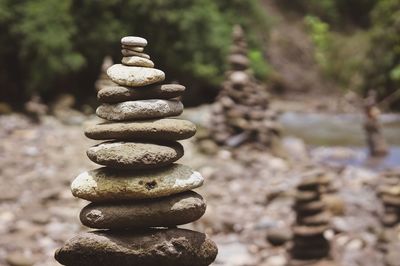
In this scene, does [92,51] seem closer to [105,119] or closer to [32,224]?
[32,224]

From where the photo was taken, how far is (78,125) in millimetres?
16938

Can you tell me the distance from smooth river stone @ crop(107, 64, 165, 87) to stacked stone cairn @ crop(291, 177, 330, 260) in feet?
11.4

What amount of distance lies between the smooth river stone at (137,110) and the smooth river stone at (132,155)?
0.65 ft

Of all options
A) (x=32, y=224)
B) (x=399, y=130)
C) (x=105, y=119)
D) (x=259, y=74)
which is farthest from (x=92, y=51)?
(x=105, y=119)

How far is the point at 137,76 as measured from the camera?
11.5 feet

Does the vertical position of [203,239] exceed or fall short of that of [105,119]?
it falls short

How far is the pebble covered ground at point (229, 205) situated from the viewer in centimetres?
649

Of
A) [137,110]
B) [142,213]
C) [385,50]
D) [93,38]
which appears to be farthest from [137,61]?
[385,50]

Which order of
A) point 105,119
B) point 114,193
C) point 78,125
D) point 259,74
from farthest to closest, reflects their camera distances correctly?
point 259,74 < point 78,125 < point 105,119 < point 114,193

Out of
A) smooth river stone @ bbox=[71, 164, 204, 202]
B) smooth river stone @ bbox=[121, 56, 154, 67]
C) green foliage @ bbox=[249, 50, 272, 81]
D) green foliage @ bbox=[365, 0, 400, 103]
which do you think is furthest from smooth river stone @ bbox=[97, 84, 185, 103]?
green foliage @ bbox=[365, 0, 400, 103]

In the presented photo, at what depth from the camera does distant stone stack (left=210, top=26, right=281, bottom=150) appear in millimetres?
13172

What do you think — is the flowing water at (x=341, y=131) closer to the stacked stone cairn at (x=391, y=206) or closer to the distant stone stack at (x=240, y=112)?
the distant stone stack at (x=240, y=112)

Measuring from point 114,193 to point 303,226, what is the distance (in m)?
3.68

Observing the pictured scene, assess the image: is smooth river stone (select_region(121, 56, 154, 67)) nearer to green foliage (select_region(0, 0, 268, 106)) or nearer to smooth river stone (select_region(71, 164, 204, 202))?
smooth river stone (select_region(71, 164, 204, 202))
